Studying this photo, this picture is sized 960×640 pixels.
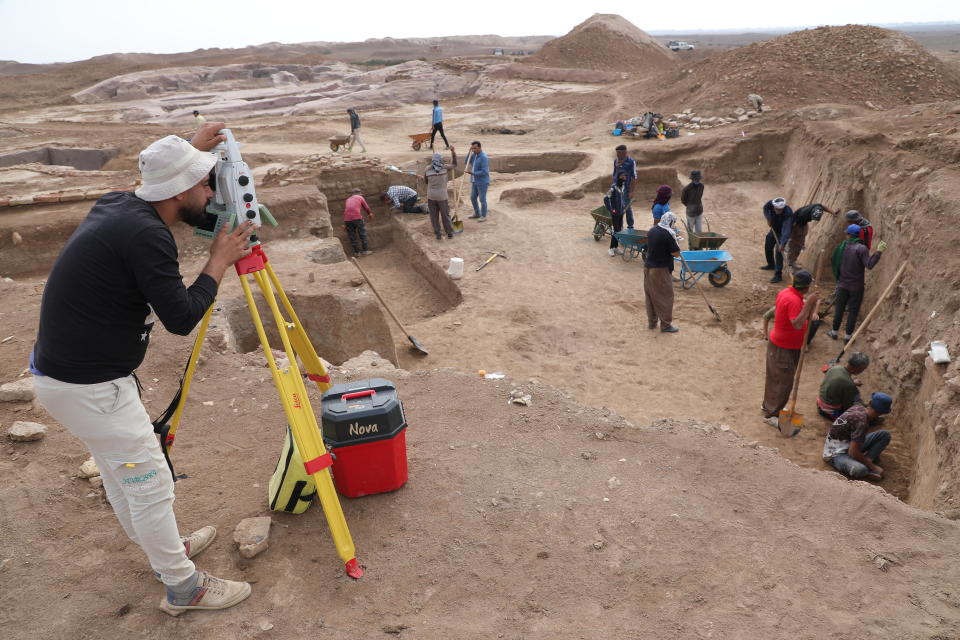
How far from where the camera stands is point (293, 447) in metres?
3.42

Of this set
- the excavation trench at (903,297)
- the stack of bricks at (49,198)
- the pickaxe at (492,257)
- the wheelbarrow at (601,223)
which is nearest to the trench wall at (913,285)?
the excavation trench at (903,297)

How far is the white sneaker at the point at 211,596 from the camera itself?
9.18 ft

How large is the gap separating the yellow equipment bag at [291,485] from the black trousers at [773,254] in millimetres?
9390

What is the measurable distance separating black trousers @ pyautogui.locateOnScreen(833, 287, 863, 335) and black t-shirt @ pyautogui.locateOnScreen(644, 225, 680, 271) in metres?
2.27

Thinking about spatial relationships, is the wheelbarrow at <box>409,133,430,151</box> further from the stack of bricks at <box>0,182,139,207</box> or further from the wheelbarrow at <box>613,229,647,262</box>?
the stack of bricks at <box>0,182,139,207</box>

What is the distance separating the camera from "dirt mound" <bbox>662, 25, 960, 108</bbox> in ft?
59.6

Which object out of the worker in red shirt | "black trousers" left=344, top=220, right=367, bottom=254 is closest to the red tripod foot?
the worker in red shirt

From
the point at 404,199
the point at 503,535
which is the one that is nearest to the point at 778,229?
the point at 404,199

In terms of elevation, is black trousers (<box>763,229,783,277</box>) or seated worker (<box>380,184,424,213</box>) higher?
seated worker (<box>380,184,424,213</box>)

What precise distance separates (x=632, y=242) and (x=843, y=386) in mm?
5253

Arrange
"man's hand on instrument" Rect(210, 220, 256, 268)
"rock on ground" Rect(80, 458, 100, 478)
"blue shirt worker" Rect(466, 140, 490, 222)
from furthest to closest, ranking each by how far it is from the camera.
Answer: "blue shirt worker" Rect(466, 140, 490, 222), "rock on ground" Rect(80, 458, 100, 478), "man's hand on instrument" Rect(210, 220, 256, 268)

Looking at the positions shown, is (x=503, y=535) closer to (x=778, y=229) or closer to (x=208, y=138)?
(x=208, y=138)

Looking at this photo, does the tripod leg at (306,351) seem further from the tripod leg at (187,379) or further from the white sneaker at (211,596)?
the white sneaker at (211,596)

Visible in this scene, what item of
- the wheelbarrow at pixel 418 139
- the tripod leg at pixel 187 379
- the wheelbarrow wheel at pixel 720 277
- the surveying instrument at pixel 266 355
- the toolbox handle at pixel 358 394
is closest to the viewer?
the surveying instrument at pixel 266 355
